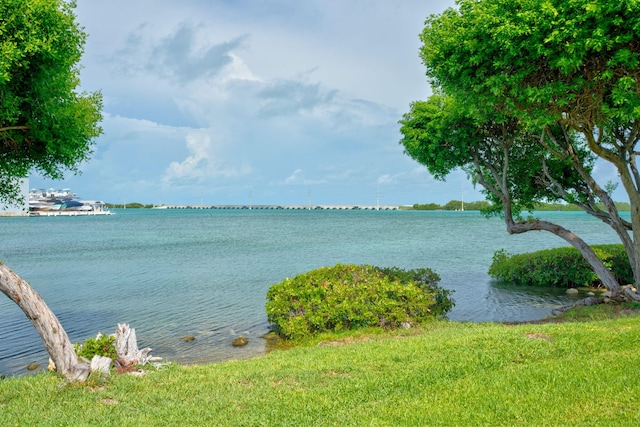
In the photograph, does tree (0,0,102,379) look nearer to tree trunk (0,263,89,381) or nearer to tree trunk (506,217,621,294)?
tree trunk (0,263,89,381)

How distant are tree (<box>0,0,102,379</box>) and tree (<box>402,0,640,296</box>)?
31.0 ft

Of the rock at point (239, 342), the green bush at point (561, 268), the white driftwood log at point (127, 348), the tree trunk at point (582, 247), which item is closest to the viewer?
the white driftwood log at point (127, 348)

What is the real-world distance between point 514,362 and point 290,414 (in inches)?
186

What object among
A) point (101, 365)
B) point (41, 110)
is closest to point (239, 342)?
point (101, 365)

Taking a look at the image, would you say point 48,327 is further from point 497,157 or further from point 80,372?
point 497,157

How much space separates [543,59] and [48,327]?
41.3 ft

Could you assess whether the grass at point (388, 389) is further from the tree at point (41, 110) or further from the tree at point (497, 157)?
the tree at point (497, 157)

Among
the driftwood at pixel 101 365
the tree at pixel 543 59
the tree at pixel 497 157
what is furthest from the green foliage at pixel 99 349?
the tree at pixel 497 157

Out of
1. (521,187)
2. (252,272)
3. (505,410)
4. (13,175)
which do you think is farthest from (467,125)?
(252,272)

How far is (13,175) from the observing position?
45.3 ft

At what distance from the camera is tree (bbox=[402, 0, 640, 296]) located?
10617mm

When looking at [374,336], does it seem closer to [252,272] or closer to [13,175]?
[13,175]

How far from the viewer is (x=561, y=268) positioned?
2575 centimetres

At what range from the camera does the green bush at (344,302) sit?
49.1 feet
